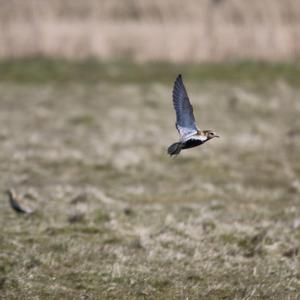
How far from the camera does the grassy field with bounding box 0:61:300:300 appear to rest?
904 centimetres

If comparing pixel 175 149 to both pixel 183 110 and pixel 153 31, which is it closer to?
pixel 183 110

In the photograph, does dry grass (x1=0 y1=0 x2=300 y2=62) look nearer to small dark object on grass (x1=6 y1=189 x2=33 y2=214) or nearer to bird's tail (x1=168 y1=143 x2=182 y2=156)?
small dark object on grass (x1=6 y1=189 x2=33 y2=214)

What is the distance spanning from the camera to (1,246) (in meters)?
9.88

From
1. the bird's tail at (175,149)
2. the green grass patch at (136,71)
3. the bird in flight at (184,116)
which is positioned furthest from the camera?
the green grass patch at (136,71)

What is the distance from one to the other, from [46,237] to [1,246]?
2.83 ft

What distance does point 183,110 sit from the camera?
30.4 feet

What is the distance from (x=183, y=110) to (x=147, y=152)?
878cm

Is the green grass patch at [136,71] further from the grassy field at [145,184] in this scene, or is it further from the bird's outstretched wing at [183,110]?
the bird's outstretched wing at [183,110]

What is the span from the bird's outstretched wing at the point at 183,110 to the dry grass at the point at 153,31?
63.5ft

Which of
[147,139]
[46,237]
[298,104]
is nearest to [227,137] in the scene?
[147,139]

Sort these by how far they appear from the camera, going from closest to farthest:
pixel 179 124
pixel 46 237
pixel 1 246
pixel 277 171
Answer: pixel 179 124
pixel 1 246
pixel 46 237
pixel 277 171

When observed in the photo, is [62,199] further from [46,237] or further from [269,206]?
[269,206]

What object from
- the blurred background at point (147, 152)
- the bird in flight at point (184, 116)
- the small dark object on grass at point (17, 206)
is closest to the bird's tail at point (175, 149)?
the bird in flight at point (184, 116)

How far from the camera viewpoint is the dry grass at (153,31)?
28578 millimetres
